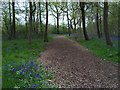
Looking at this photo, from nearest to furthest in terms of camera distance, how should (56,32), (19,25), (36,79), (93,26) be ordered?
(36,79) → (19,25) → (93,26) → (56,32)

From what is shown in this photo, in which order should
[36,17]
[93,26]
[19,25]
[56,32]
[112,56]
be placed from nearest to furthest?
[112,56] → [36,17] → [19,25] → [93,26] → [56,32]

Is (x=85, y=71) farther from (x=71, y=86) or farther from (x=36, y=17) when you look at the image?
(x=36, y=17)

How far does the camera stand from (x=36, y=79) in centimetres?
652

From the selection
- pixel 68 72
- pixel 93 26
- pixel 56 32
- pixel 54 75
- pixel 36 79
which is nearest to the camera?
pixel 36 79

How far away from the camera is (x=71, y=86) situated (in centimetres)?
685

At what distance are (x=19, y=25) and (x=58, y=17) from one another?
17.7 meters

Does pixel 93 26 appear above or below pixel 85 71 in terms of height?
above

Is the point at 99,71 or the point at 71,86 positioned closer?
the point at 71,86

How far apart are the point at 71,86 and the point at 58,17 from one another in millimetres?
55584

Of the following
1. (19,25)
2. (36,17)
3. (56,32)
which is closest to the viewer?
(36,17)

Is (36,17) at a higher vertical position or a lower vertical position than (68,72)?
higher

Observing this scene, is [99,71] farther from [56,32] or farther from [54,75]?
[56,32]

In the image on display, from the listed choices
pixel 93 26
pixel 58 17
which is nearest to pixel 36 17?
pixel 58 17

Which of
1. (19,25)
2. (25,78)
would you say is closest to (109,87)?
(25,78)
